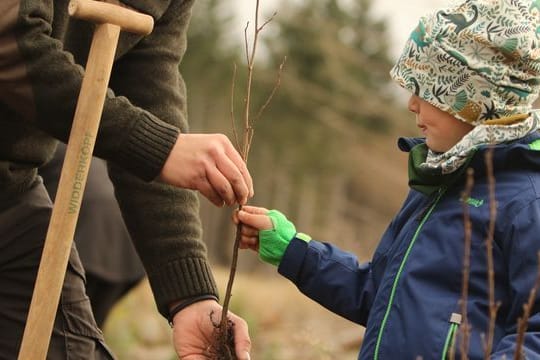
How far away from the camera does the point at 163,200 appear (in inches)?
138

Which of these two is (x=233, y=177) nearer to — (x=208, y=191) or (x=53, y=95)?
(x=208, y=191)

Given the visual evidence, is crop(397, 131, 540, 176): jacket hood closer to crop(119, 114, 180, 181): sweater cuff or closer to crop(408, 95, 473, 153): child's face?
crop(408, 95, 473, 153): child's face

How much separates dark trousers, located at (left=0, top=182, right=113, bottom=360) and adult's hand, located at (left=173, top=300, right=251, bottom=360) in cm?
27

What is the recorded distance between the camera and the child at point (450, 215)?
3.01m

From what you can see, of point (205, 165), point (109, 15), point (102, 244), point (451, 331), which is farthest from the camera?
point (102, 244)

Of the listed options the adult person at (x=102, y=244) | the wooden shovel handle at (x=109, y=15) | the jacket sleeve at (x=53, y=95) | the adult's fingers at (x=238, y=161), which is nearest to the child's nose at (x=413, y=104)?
the adult's fingers at (x=238, y=161)

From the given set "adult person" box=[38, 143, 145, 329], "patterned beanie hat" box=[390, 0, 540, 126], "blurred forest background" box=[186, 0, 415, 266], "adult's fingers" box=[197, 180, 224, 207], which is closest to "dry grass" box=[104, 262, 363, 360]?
"adult person" box=[38, 143, 145, 329]

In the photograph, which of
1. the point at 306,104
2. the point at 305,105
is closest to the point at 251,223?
the point at 306,104

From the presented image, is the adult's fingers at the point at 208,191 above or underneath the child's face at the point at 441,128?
underneath

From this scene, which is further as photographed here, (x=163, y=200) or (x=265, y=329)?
(x=265, y=329)

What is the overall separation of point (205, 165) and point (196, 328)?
0.74 m

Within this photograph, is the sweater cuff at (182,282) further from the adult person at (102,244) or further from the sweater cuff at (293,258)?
the adult person at (102,244)

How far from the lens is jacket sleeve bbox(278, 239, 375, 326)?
11.5 feet

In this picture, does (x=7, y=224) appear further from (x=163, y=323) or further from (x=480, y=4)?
(x=163, y=323)
